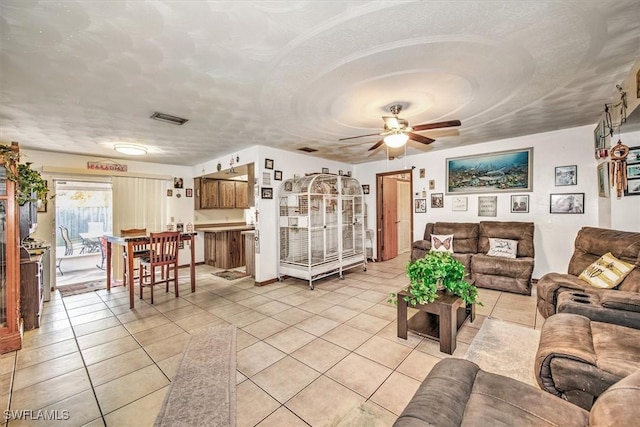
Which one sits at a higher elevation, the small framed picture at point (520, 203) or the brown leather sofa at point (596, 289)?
the small framed picture at point (520, 203)

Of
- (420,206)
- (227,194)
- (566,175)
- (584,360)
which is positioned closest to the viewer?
(584,360)

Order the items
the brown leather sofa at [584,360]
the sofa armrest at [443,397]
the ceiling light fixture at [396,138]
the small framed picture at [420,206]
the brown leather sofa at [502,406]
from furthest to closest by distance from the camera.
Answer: the small framed picture at [420,206], the ceiling light fixture at [396,138], the brown leather sofa at [584,360], the sofa armrest at [443,397], the brown leather sofa at [502,406]

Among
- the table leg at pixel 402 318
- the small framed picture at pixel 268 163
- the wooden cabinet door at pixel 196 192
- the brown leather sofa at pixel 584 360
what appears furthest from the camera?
the wooden cabinet door at pixel 196 192

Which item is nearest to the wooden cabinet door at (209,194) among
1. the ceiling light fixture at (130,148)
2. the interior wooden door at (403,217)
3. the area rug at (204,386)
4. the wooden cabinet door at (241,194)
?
the wooden cabinet door at (241,194)

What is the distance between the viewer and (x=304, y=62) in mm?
2193

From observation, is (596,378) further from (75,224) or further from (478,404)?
(75,224)

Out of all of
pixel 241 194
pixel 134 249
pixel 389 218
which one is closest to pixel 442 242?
pixel 389 218

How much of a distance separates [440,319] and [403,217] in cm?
573

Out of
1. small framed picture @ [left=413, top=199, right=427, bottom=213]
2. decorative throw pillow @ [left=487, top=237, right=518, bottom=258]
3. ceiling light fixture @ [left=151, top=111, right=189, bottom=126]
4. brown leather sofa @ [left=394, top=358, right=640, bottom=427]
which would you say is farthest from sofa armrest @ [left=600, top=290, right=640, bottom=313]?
ceiling light fixture @ [left=151, top=111, right=189, bottom=126]

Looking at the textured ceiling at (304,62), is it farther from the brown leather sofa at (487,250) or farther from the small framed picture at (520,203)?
the brown leather sofa at (487,250)

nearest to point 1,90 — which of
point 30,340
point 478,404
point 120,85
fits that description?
point 120,85

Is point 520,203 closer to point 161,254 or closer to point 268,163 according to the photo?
point 268,163

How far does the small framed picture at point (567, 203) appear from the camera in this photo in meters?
4.18

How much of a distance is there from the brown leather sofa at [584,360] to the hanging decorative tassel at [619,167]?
2194 mm
